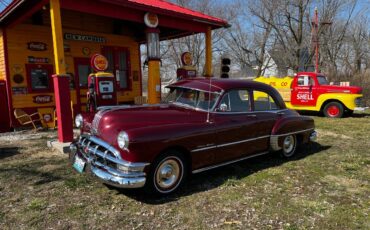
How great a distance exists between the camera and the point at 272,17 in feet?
89.5

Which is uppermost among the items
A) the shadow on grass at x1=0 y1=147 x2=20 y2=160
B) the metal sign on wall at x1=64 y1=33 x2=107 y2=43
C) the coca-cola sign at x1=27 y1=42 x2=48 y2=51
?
the metal sign on wall at x1=64 y1=33 x2=107 y2=43

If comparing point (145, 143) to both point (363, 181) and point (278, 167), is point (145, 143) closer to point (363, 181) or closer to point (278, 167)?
point (278, 167)

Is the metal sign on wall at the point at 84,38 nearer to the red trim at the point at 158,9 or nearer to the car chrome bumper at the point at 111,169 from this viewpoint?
the red trim at the point at 158,9

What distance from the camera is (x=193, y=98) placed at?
5301 mm

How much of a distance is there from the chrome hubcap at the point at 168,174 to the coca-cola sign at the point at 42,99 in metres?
7.63

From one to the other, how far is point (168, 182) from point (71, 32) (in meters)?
8.50

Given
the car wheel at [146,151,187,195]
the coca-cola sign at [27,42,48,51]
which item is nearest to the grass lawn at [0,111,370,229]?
the car wheel at [146,151,187,195]

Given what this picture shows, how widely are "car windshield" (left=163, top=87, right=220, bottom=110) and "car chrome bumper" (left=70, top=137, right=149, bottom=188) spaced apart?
1.55m

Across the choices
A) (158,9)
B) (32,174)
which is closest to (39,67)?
(158,9)

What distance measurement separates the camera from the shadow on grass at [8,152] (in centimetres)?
673

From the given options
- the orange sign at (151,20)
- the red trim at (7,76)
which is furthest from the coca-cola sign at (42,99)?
the orange sign at (151,20)

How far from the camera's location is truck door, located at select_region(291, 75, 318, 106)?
1308cm

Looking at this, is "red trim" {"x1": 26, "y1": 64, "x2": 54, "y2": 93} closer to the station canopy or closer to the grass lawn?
the station canopy

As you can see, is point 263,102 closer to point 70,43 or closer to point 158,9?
point 158,9
